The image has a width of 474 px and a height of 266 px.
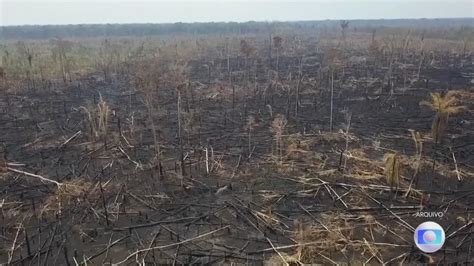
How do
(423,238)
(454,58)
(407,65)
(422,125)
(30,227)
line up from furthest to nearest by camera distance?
1. (454,58)
2. (407,65)
3. (422,125)
4. (30,227)
5. (423,238)

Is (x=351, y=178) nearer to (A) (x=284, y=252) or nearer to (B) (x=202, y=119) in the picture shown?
(A) (x=284, y=252)

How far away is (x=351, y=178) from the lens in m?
6.86

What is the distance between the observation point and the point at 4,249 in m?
5.16

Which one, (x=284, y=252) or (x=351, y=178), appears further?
(x=351, y=178)

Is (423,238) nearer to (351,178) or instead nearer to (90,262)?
(351,178)

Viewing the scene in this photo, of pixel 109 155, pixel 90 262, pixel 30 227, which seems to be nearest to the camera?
pixel 90 262

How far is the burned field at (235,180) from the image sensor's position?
5094 millimetres

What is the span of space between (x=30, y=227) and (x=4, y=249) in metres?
0.55

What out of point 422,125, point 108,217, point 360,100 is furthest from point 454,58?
point 108,217

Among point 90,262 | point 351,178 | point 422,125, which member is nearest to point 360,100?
point 422,125

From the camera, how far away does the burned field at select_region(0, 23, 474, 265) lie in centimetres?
509

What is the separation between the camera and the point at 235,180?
698 centimetres

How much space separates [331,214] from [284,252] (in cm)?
119

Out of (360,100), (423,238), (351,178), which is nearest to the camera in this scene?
(423,238)
